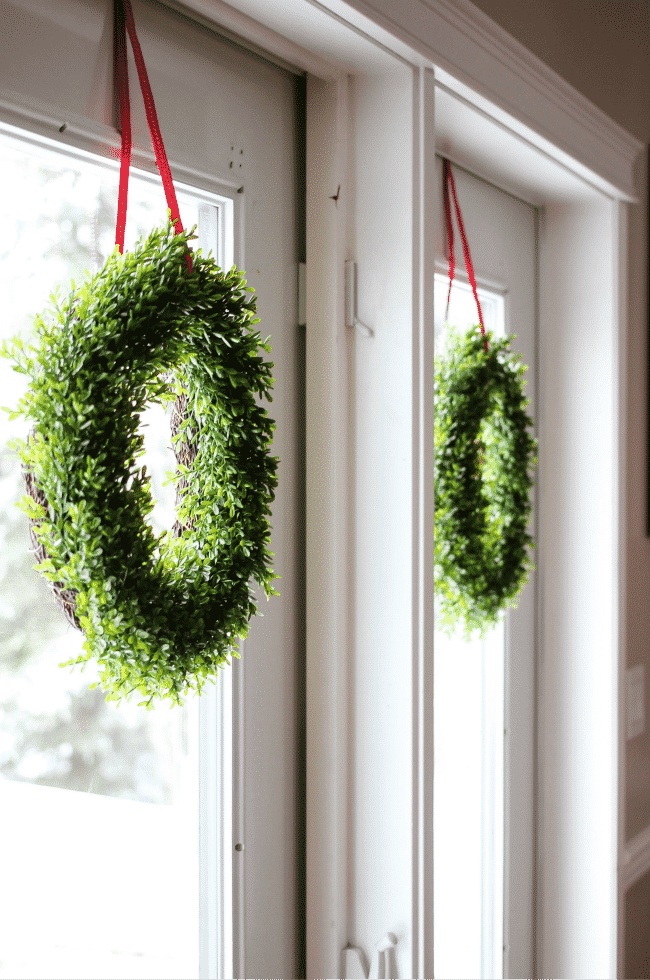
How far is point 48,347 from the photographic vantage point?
0.66 metres

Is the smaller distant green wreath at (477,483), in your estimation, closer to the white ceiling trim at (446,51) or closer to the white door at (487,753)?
the white door at (487,753)

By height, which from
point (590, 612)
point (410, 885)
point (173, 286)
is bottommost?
point (410, 885)

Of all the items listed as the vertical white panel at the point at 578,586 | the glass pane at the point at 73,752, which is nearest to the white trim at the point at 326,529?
the glass pane at the point at 73,752

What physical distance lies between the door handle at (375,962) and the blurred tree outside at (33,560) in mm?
347

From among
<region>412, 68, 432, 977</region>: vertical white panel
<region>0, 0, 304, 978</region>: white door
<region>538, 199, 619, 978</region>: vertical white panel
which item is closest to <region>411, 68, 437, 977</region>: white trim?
<region>412, 68, 432, 977</region>: vertical white panel

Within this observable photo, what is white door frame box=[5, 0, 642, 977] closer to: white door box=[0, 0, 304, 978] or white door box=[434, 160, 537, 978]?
white door box=[0, 0, 304, 978]

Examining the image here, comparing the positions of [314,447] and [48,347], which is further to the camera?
[314,447]

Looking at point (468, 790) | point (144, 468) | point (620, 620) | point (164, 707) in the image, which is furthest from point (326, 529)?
point (620, 620)

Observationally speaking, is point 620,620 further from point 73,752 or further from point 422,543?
point 73,752

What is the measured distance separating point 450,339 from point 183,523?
58 cm

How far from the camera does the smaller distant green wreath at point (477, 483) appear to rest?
→ 3.84 ft

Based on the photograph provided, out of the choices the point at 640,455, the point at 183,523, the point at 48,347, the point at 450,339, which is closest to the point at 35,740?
the point at 183,523

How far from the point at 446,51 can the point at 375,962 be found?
3.48ft

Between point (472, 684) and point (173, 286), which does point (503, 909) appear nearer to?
point (472, 684)
